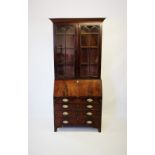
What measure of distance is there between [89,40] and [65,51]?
474 mm

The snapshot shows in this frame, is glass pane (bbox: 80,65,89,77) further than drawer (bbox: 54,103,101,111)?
Yes

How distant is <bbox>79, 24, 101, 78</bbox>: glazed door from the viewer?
3214 millimetres

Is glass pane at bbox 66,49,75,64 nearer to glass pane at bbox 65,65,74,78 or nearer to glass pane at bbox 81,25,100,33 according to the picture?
glass pane at bbox 65,65,74,78

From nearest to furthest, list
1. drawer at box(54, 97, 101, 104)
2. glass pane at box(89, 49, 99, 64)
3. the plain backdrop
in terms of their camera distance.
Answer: drawer at box(54, 97, 101, 104) → glass pane at box(89, 49, 99, 64) → the plain backdrop

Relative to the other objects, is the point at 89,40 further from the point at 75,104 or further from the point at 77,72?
the point at 75,104

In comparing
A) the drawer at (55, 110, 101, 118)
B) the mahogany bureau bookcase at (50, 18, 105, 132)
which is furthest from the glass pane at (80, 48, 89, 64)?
the drawer at (55, 110, 101, 118)

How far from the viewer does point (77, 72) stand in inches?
129

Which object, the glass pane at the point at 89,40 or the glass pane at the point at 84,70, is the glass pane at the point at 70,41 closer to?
the glass pane at the point at 89,40

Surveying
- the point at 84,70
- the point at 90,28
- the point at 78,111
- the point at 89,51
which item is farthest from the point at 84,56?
the point at 78,111

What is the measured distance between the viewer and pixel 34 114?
3.73 meters

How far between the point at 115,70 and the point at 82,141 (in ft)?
5.10

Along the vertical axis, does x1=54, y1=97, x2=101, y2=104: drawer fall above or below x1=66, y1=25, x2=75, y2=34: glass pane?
below
